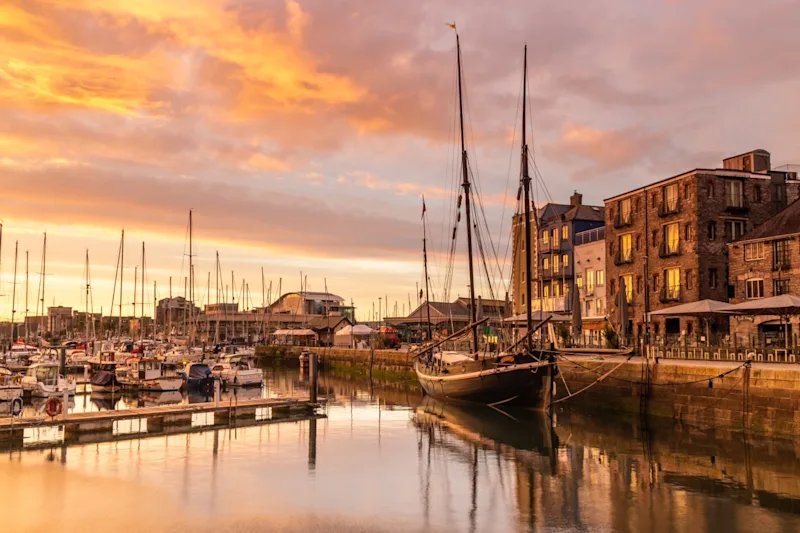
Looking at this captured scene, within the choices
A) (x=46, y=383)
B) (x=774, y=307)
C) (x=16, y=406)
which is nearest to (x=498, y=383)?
(x=774, y=307)

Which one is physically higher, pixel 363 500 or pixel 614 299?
pixel 614 299

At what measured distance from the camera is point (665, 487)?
24250 millimetres

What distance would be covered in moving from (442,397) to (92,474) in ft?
90.9

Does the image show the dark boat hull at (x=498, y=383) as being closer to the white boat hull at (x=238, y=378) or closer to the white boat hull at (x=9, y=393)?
the white boat hull at (x=238, y=378)

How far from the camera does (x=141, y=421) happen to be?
1523 inches

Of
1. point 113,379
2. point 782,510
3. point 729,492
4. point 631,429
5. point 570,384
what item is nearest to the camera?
point 782,510

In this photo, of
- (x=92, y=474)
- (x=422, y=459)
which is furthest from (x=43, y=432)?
(x=422, y=459)

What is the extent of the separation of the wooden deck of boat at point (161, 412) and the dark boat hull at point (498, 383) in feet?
30.2

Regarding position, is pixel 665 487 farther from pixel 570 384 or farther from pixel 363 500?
pixel 570 384

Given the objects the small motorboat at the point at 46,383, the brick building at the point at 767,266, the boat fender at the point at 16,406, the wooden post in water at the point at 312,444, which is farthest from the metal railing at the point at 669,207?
the boat fender at the point at 16,406

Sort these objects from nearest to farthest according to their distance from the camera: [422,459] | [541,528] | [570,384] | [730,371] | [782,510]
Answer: [541,528], [782,510], [422,459], [730,371], [570,384]

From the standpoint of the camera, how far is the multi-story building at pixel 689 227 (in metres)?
53.6

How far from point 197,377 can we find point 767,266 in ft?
153

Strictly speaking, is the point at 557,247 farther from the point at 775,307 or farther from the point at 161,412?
the point at 161,412
